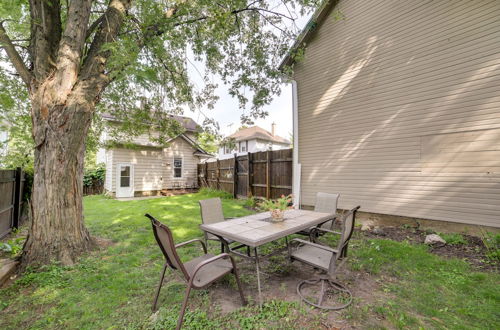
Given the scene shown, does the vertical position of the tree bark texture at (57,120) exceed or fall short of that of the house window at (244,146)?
it falls short

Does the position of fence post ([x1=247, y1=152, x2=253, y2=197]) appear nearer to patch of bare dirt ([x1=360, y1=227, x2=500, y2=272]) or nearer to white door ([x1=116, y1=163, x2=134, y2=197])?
patch of bare dirt ([x1=360, y1=227, x2=500, y2=272])

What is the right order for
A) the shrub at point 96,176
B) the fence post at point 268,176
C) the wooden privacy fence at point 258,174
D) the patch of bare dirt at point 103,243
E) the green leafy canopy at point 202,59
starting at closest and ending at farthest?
the patch of bare dirt at point 103,243, the green leafy canopy at point 202,59, the wooden privacy fence at point 258,174, the fence post at point 268,176, the shrub at point 96,176

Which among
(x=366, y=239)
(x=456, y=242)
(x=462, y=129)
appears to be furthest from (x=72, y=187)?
(x=462, y=129)

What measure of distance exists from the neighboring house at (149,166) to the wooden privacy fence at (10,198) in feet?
21.3

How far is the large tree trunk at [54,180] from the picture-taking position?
10.9 feet

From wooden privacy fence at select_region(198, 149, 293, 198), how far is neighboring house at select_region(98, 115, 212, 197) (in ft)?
11.3

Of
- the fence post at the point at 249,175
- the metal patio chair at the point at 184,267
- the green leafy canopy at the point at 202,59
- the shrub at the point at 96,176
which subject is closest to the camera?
the metal patio chair at the point at 184,267

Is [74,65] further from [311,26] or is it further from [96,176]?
[96,176]

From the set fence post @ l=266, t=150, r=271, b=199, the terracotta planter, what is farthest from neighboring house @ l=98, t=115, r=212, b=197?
the terracotta planter

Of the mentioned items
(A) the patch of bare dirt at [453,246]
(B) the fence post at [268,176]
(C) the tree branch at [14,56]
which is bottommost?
(A) the patch of bare dirt at [453,246]

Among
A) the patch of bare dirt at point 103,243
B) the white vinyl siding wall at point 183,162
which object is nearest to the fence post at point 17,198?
the patch of bare dirt at point 103,243

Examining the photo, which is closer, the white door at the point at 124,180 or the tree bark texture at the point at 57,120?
the tree bark texture at the point at 57,120

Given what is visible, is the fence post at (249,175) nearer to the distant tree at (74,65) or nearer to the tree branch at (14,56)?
the distant tree at (74,65)

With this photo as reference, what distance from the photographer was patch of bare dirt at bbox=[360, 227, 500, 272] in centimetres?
345
